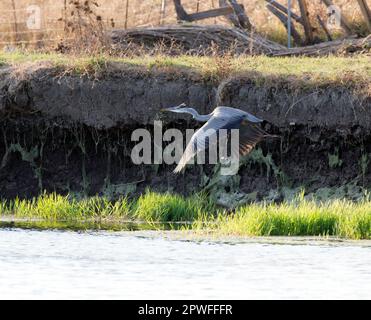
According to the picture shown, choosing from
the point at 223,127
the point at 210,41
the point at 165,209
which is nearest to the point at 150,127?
the point at 165,209

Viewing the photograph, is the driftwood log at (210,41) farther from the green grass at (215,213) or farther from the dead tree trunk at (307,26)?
the green grass at (215,213)

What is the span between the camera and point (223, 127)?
13.4 meters

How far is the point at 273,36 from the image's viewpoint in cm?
2136

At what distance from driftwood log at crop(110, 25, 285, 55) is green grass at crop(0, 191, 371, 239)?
3347mm

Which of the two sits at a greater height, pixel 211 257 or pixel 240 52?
pixel 240 52

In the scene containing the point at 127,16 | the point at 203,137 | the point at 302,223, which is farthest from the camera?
→ the point at 127,16

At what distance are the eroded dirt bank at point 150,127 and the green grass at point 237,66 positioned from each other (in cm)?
6

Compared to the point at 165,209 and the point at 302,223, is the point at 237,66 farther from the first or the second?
the point at 302,223

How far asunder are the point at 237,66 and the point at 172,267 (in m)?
5.13

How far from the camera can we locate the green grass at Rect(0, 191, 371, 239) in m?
13.9

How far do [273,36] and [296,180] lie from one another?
5.23 meters

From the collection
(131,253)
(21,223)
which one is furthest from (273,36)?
(131,253)
